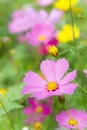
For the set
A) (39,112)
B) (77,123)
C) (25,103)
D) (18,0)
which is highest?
(77,123)

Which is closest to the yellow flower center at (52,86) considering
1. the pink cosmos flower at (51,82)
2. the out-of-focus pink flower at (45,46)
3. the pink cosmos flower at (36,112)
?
the pink cosmos flower at (51,82)

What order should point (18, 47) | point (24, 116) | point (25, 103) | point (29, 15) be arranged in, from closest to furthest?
1. point (24, 116)
2. point (25, 103)
3. point (29, 15)
4. point (18, 47)

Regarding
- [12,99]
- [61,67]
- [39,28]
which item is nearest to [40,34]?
[39,28]

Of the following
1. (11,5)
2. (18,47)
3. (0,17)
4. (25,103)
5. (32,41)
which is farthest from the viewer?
(11,5)

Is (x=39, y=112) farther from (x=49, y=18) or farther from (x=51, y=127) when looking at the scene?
(x=49, y=18)

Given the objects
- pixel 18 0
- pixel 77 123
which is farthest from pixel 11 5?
pixel 77 123

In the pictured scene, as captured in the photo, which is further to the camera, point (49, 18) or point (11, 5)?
point (11, 5)

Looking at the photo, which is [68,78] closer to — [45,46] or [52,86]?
[52,86]

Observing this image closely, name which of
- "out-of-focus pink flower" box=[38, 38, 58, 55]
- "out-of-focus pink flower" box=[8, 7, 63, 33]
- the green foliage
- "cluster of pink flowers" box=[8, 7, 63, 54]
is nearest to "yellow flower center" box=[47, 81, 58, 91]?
the green foliage
